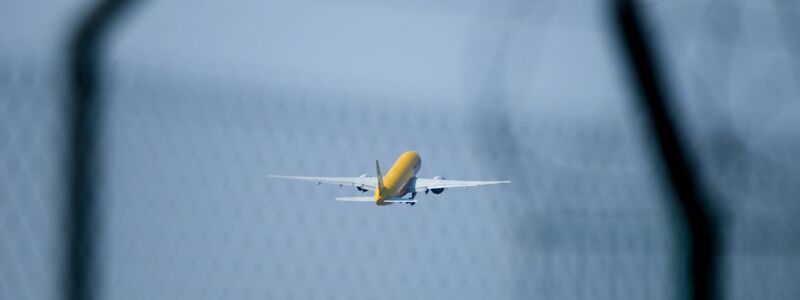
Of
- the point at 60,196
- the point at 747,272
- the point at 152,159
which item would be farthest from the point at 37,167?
the point at 747,272

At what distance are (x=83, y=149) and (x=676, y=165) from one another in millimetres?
1588

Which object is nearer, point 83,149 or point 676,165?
point 83,149

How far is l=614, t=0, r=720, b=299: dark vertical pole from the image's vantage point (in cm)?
340

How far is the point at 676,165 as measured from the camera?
11.6 feet

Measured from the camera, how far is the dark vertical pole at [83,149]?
3.24m

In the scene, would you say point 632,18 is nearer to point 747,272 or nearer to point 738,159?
point 738,159

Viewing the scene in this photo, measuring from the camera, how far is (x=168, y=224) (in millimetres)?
3395

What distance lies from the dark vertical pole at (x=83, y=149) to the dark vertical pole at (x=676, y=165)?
4.36 ft

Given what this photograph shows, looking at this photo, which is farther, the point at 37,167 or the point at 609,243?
the point at 609,243

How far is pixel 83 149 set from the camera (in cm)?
327

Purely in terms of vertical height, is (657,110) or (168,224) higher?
(657,110)

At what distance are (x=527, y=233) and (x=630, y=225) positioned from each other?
0.53m

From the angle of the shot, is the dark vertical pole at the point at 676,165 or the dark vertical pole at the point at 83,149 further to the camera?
the dark vertical pole at the point at 676,165

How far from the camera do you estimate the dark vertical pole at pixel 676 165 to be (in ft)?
11.2
